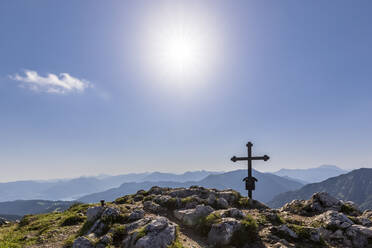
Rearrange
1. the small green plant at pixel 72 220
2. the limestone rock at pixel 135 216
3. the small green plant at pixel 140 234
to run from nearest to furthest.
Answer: the small green plant at pixel 140 234
the limestone rock at pixel 135 216
the small green plant at pixel 72 220

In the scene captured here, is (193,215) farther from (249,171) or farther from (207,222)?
(249,171)

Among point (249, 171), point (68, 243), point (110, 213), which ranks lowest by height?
point (68, 243)

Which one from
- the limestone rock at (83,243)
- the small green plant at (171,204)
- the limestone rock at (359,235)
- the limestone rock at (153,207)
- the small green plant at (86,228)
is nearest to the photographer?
the limestone rock at (83,243)

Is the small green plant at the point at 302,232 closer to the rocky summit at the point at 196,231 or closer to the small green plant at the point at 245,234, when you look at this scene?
the rocky summit at the point at 196,231

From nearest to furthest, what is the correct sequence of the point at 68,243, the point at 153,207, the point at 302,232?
the point at 68,243
the point at 302,232
the point at 153,207

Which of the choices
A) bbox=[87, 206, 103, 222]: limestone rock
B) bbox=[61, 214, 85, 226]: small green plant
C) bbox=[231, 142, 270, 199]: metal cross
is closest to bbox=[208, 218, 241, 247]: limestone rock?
bbox=[87, 206, 103, 222]: limestone rock

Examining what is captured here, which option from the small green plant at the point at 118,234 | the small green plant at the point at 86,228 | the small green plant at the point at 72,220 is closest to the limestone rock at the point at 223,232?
the small green plant at the point at 118,234

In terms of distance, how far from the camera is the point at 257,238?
37.2ft

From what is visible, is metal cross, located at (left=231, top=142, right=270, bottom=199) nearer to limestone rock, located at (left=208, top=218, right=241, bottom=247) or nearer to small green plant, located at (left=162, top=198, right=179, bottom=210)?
small green plant, located at (left=162, top=198, right=179, bottom=210)

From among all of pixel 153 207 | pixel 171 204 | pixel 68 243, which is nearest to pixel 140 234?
pixel 68 243

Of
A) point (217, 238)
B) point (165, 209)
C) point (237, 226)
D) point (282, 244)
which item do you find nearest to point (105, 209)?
point (165, 209)

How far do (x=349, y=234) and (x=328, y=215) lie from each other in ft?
7.59

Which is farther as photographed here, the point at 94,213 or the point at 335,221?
the point at 94,213

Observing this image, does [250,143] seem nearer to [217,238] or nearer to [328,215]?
[328,215]
